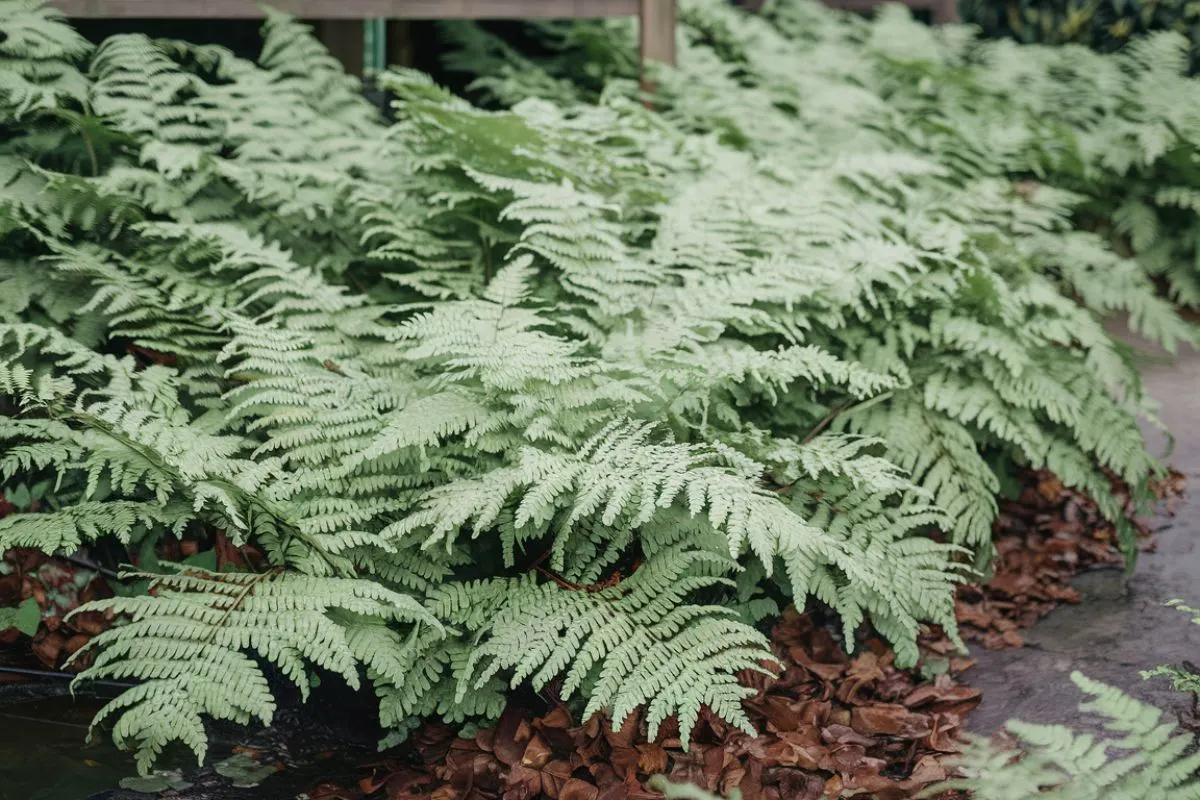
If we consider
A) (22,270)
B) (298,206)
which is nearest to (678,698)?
(298,206)

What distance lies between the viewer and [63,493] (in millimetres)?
3240

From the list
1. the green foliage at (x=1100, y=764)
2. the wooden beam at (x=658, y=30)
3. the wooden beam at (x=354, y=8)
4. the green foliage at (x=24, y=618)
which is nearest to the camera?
the green foliage at (x=1100, y=764)

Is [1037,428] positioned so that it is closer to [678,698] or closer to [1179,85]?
[678,698]

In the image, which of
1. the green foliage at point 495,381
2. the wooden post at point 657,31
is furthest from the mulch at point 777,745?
the wooden post at point 657,31

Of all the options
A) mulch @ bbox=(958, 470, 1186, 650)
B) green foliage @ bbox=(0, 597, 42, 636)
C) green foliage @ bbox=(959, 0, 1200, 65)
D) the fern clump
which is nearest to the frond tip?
green foliage @ bbox=(0, 597, 42, 636)

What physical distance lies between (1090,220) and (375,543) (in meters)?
4.85

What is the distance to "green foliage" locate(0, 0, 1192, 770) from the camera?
8.35 feet

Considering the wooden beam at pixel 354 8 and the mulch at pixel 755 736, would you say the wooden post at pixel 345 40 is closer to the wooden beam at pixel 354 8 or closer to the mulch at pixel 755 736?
the wooden beam at pixel 354 8

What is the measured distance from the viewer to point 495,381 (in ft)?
9.18

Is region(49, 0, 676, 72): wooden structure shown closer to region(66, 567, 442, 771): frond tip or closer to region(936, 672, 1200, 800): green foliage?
region(66, 567, 442, 771): frond tip

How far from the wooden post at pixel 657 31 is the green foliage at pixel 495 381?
0.76m

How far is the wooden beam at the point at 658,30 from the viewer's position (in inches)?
214

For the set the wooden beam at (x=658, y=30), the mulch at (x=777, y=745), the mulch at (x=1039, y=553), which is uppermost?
the wooden beam at (x=658, y=30)

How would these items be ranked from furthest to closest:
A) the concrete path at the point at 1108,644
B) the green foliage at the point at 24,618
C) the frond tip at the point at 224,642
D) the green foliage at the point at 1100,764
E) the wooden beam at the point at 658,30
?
the wooden beam at the point at 658,30
the green foliage at the point at 24,618
the concrete path at the point at 1108,644
the frond tip at the point at 224,642
the green foliage at the point at 1100,764
